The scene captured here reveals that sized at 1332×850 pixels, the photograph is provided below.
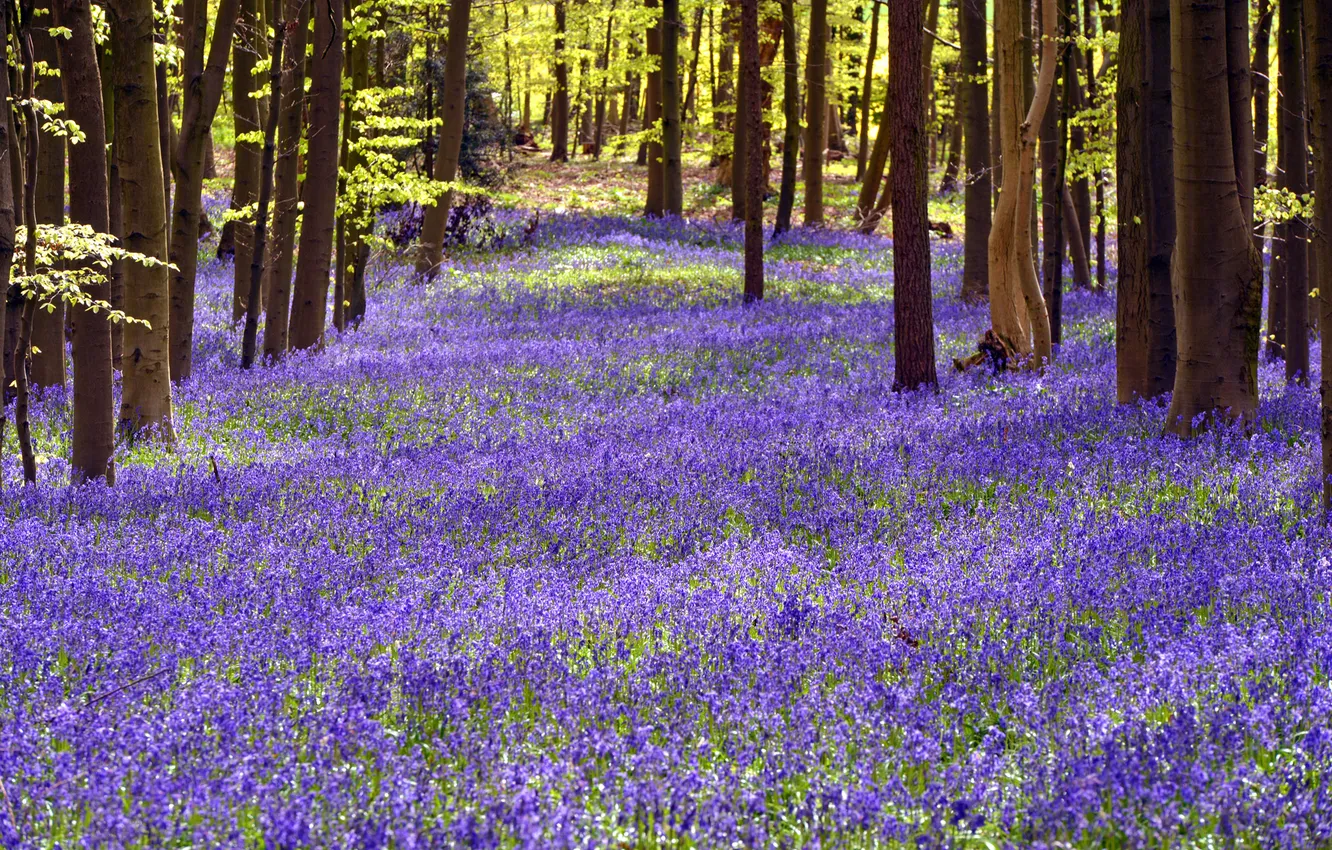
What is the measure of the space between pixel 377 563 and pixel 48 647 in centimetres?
182

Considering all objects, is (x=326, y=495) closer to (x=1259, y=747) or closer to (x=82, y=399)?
(x=82, y=399)

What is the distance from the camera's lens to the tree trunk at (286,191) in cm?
1508

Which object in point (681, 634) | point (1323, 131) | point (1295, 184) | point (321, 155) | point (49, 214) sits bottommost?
point (681, 634)

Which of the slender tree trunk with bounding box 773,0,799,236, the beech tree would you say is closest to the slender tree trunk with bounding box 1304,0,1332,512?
the beech tree

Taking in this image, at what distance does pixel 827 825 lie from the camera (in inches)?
128

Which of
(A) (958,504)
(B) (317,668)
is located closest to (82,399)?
(B) (317,668)

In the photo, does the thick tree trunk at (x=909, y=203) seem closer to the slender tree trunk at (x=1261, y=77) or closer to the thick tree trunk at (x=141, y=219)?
the slender tree trunk at (x=1261, y=77)

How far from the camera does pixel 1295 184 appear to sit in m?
12.5

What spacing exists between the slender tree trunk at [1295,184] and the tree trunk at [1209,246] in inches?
142

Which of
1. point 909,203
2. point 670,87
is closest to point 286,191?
point 909,203

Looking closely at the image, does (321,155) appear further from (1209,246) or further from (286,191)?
(1209,246)

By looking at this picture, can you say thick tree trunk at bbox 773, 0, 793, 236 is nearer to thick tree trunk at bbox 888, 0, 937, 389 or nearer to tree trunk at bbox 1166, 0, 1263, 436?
thick tree trunk at bbox 888, 0, 937, 389

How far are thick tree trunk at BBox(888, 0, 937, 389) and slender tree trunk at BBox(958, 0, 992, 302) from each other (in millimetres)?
7766

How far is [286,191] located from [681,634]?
13.1 metres
